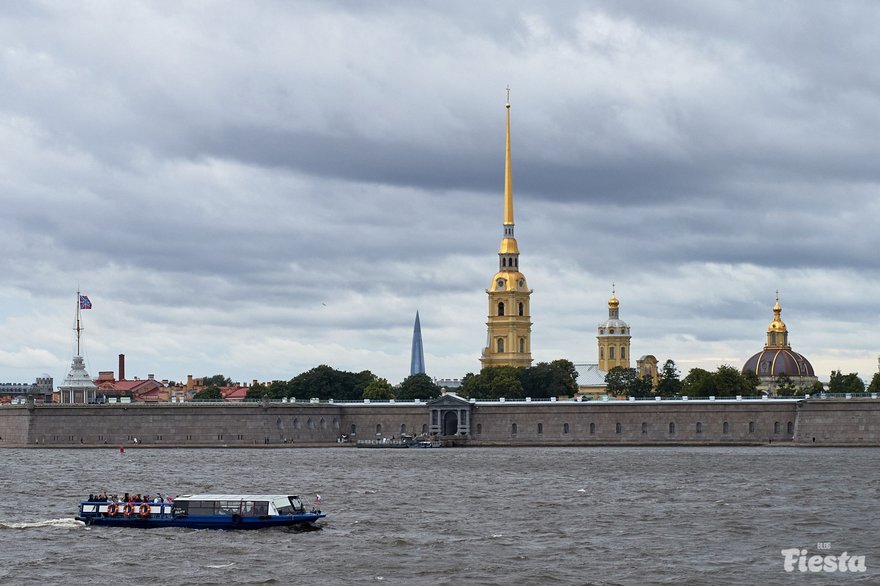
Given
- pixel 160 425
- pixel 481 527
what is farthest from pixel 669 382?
pixel 481 527

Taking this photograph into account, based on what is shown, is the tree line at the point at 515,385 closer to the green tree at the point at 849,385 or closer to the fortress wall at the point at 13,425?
the green tree at the point at 849,385

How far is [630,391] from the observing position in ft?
501

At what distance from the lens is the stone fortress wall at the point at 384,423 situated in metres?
119

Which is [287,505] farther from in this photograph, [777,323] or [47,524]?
[777,323]

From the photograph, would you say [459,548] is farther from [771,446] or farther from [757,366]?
[757,366]

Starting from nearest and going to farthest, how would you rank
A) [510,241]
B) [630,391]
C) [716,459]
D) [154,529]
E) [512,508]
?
1. [154,529]
2. [512,508]
3. [716,459]
4. [630,391]
5. [510,241]

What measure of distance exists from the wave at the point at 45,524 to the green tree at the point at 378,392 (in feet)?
281

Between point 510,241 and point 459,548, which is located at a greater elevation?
point 510,241

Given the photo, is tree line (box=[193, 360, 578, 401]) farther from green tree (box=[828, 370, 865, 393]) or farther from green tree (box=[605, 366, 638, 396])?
green tree (box=[828, 370, 865, 393])

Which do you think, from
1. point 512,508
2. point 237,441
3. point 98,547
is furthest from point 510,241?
point 98,547

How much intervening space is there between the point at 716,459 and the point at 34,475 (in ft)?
123

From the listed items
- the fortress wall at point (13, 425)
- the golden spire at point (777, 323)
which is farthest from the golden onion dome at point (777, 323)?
the fortress wall at point (13, 425)

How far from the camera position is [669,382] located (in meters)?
156

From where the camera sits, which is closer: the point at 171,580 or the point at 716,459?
the point at 171,580
